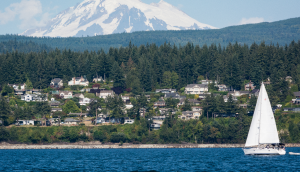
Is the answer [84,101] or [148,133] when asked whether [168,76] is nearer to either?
[84,101]

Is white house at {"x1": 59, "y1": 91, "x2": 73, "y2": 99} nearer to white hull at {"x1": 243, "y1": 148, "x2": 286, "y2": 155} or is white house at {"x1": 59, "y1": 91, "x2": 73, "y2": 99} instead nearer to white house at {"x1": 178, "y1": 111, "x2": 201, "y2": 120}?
white house at {"x1": 178, "y1": 111, "x2": 201, "y2": 120}

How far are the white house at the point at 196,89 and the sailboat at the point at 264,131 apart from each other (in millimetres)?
80008

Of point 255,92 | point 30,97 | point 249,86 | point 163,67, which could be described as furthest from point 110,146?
point 249,86

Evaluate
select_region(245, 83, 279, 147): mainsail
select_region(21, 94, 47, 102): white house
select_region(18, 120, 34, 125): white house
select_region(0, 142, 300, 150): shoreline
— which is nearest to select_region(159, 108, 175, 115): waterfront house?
select_region(0, 142, 300, 150): shoreline

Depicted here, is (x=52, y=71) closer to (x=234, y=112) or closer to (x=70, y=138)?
(x=70, y=138)

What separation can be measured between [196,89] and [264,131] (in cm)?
8202

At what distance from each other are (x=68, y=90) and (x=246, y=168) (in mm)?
108435

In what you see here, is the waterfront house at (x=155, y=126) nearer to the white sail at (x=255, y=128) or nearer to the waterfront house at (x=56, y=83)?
the white sail at (x=255, y=128)

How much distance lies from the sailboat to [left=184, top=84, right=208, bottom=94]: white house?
80008 mm

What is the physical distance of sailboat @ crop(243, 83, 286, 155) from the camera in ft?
227

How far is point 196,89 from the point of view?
151 m

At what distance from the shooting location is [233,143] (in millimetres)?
109250

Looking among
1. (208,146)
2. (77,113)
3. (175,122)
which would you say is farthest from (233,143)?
(77,113)

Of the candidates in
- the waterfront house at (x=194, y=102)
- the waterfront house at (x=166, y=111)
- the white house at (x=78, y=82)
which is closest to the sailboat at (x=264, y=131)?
the waterfront house at (x=166, y=111)
